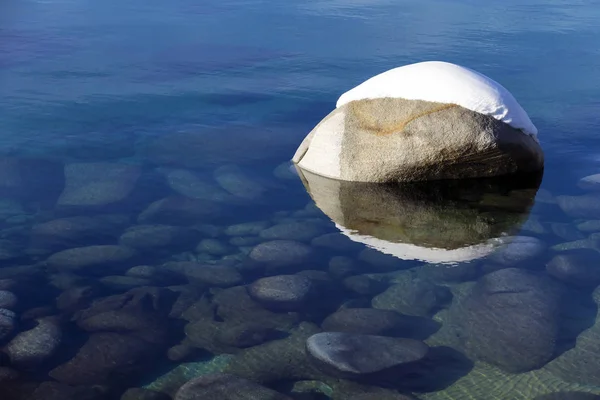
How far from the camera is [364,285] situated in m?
5.20

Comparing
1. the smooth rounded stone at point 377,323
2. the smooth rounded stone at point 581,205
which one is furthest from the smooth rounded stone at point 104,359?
the smooth rounded stone at point 581,205

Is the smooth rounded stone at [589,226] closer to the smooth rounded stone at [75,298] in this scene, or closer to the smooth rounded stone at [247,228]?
the smooth rounded stone at [247,228]

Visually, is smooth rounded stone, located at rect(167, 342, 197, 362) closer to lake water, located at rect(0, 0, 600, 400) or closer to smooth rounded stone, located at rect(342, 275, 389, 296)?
lake water, located at rect(0, 0, 600, 400)

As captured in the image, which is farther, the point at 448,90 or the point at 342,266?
the point at 448,90

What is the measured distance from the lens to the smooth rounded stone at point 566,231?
233 inches

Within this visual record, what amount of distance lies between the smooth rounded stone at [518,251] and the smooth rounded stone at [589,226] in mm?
461

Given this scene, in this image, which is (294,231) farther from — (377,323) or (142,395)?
(142,395)

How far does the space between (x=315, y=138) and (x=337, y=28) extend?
17.4 feet

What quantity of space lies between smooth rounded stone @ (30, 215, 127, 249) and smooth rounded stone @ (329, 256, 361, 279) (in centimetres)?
162

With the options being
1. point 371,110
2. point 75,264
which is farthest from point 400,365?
point 371,110

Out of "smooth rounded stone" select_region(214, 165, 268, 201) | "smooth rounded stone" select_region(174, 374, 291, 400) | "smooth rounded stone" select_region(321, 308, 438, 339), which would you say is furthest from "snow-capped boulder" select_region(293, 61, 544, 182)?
"smooth rounded stone" select_region(174, 374, 291, 400)

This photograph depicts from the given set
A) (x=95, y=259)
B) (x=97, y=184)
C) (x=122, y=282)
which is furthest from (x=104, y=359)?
(x=97, y=184)

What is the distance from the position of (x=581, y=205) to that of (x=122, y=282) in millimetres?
3673

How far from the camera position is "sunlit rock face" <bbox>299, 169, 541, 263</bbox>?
18.8ft
